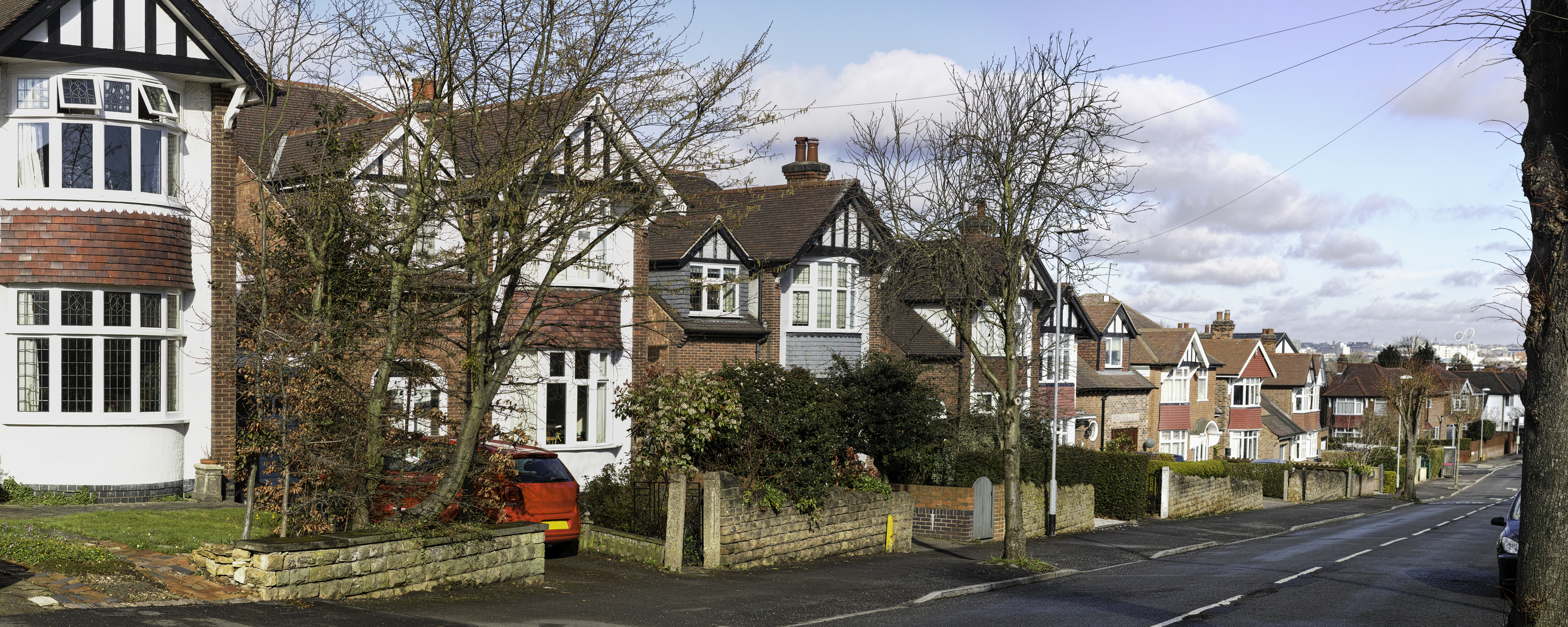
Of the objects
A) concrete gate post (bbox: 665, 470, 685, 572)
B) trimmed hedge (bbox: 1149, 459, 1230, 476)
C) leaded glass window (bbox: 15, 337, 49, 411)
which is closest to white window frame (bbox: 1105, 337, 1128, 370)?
trimmed hedge (bbox: 1149, 459, 1230, 476)

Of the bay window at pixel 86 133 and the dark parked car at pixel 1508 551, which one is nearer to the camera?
the dark parked car at pixel 1508 551

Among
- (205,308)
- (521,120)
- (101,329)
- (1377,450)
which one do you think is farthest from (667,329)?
(1377,450)

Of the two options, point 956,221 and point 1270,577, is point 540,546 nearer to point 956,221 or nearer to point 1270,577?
point 956,221

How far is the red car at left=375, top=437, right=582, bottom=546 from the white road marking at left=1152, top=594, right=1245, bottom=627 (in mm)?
7441

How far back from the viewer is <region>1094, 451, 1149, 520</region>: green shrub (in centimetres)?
3072

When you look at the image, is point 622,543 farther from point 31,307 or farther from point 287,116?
point 287,116

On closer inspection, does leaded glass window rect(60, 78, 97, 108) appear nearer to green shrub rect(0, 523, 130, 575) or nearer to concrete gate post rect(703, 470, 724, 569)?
green shrub rect(0, 523, 130, 575)

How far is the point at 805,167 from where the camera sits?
34875mm

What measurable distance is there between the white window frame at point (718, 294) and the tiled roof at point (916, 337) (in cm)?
583

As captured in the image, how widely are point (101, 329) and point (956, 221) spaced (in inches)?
536

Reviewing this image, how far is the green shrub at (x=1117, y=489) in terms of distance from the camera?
101 ft

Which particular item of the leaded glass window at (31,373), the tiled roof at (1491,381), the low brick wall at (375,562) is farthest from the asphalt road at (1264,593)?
the tiled roof at (1491,381)

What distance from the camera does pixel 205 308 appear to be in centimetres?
1841

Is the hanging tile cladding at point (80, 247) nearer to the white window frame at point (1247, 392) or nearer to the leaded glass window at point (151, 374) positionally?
the leaded glass window at point (151, 374)
